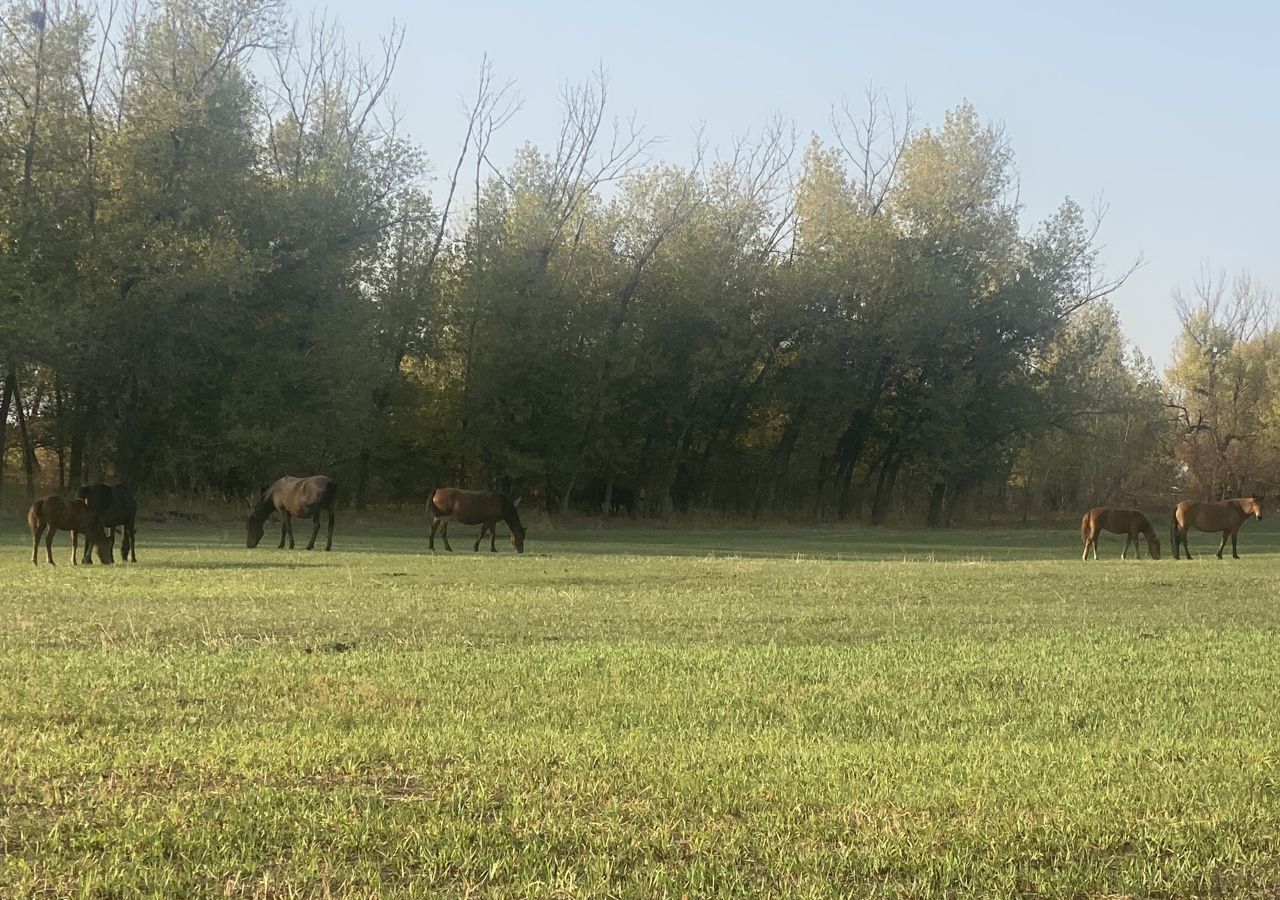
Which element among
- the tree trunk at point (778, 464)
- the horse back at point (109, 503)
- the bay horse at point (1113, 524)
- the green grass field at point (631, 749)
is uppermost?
the tree trunk at point (778, 464)

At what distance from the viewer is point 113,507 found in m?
21.8

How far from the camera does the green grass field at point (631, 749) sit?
445 centimetres

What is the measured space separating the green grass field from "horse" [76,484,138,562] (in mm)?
7702

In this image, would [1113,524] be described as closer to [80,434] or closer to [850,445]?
[850,445]

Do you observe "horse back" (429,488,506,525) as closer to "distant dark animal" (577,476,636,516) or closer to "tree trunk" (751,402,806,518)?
"distant dark animal" (577,476,636,516)

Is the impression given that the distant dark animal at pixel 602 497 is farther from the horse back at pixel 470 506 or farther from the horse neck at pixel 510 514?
the horse neck at pixel 510 514

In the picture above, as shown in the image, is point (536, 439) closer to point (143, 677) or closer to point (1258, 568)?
point (1258, 568)

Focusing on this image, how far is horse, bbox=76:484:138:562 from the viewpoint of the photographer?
21.5 meters

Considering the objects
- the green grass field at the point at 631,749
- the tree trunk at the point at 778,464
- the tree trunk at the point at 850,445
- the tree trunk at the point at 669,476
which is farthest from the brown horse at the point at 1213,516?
the tree trunk at the point at 669,476

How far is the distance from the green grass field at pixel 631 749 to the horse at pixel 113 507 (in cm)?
770

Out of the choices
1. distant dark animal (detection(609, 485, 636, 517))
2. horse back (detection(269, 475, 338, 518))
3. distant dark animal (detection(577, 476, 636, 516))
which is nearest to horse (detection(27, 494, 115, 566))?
horse back (detection(269, 475, 338, 518))

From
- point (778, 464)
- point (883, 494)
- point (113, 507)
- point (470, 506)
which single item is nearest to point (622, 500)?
point (778, 464)

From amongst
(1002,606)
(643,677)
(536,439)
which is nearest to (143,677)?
(643,677)

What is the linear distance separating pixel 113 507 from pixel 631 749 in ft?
59.6
